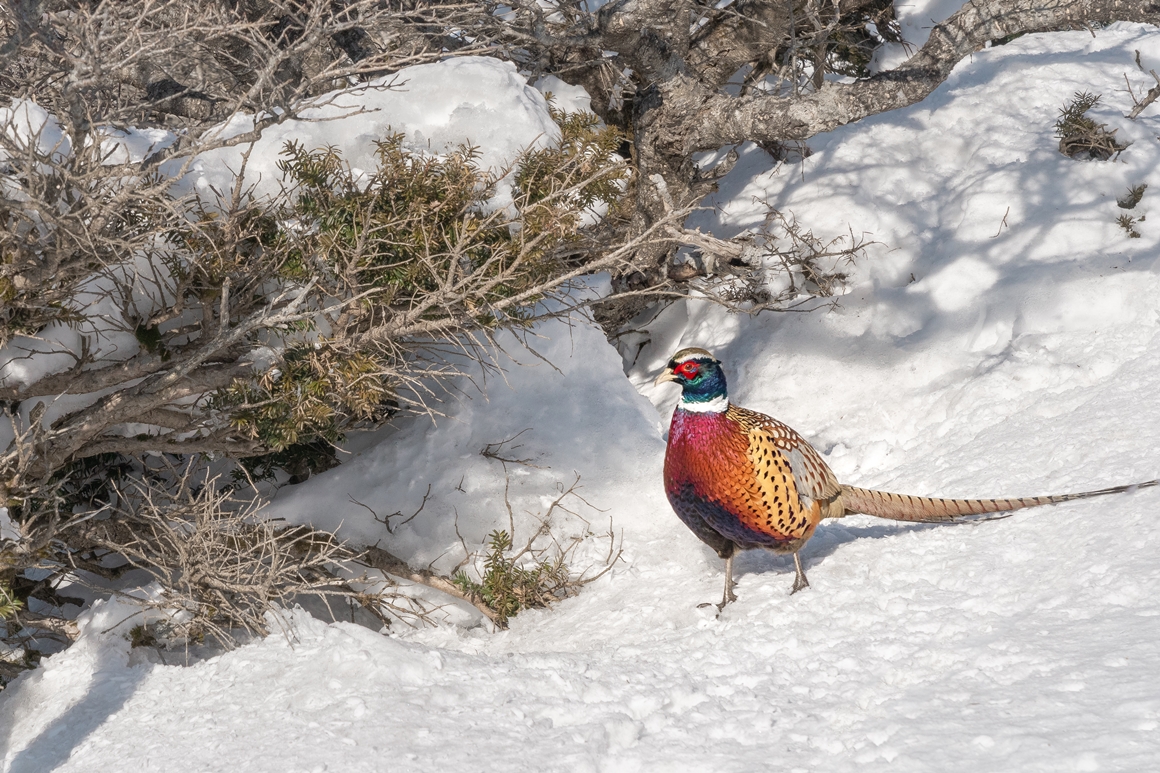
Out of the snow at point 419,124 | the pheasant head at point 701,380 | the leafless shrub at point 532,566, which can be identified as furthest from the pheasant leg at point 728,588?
the snow at point 419,124

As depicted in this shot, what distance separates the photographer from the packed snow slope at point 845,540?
2.85 metres

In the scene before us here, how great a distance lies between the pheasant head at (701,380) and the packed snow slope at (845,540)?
Answer: 0.86 m

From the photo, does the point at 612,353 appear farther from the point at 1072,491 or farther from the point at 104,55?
the point at 104,55

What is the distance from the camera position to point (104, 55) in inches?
137

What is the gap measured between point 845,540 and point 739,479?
0.94m

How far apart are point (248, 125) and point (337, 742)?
3.38 meters

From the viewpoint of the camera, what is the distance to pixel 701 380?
3.94 meters

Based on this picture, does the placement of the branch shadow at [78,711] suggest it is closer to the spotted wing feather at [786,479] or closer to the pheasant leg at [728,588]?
the pheasant leg at [728,588]

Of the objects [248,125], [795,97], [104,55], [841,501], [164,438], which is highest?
[104,55]

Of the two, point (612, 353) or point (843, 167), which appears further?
point (843, 167)

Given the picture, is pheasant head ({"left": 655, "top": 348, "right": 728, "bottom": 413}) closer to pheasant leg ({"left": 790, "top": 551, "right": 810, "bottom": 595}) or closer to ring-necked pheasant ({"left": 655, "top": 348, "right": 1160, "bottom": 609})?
ring-necked pheasant ({"left": 655, "top": 348, "right": 1160, "bottom": 609})

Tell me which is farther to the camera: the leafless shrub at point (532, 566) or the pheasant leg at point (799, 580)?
the leafless shrub at point (532, 566)

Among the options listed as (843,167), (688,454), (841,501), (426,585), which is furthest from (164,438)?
(843,167)

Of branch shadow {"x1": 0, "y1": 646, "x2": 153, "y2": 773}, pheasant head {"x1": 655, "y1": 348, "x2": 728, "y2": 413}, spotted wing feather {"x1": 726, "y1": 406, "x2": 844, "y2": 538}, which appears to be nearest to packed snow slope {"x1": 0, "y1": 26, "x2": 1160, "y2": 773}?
branch shadow {"x1": 0, "y1": 646, "x2": 153, "y2": 773}
